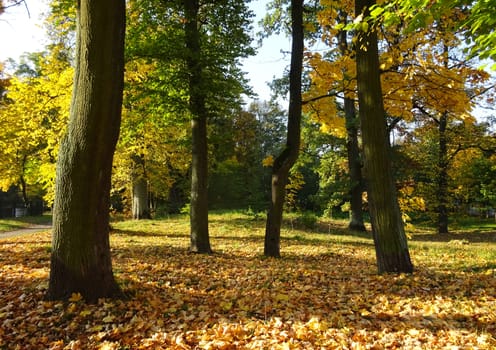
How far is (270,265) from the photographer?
26.0 ft

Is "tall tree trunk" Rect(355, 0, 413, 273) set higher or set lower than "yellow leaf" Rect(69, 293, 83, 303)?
higher

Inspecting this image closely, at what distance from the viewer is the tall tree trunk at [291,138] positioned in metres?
8.94

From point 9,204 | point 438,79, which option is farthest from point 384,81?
point 9,204

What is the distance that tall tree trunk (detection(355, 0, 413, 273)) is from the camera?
20.8 feet

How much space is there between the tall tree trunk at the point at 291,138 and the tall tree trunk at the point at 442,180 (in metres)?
14.3

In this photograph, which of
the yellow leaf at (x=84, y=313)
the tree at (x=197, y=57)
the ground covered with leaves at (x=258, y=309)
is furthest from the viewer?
the tree at (x=197, y=57)

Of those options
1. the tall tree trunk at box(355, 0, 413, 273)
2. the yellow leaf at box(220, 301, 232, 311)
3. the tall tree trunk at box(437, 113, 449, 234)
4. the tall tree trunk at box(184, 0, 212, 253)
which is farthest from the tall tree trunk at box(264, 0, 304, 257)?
the tall tree trunk at box(437, 113, 449, 234)

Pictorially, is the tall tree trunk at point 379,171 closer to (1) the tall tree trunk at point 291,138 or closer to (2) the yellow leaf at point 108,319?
(1) the tall tree trunk at point 291,138

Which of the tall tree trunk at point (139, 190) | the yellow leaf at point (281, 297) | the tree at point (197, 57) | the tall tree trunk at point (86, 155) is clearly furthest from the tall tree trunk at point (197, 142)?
the tall tree trunk at point (139, 190)

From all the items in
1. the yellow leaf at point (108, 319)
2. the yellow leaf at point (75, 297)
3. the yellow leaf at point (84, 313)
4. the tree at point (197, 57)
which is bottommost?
the yellow leaf at point (108, 319)

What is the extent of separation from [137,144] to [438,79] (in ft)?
41.8

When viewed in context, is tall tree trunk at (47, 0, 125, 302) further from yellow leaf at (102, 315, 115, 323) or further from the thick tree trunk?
the thick tree trunk

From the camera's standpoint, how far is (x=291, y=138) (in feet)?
29.8

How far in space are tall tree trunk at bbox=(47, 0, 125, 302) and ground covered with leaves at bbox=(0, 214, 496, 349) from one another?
13.8 inches
